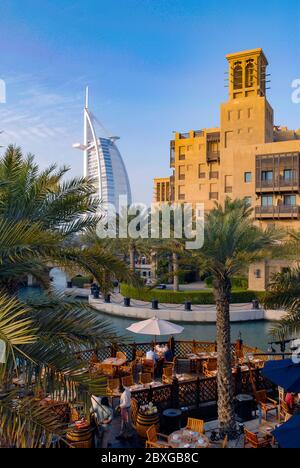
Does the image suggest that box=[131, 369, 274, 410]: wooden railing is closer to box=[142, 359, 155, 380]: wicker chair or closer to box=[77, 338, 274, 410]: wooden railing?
box=[77, 338, 274, 410]: wooden railing

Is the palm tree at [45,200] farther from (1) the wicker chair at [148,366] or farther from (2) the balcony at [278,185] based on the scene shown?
(2) the balcony at [278,185]

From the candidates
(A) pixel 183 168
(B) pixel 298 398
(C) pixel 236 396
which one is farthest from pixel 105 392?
(A) pixel 183 168

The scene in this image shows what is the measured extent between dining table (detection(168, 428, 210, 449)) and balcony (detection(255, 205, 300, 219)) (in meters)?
33.6

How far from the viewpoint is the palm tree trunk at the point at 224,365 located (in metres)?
10.7

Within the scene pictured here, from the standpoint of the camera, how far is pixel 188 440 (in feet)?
29.4

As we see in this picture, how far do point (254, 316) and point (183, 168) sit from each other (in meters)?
36.3

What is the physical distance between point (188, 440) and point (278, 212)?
3425 cm

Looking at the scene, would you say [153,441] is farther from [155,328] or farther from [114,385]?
[155,328]

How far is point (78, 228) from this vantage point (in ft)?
26.2

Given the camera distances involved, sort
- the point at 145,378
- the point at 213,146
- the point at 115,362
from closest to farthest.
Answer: the point at 145,378 < the point at 115,362 < the point at 213,146

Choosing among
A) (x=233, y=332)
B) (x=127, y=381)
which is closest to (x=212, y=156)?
(x=233, y=332)

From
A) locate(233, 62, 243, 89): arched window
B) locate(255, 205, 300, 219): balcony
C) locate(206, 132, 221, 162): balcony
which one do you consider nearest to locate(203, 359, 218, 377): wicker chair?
locate(255, 205, 300, 219): balcony

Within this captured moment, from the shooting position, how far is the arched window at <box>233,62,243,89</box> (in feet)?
176
